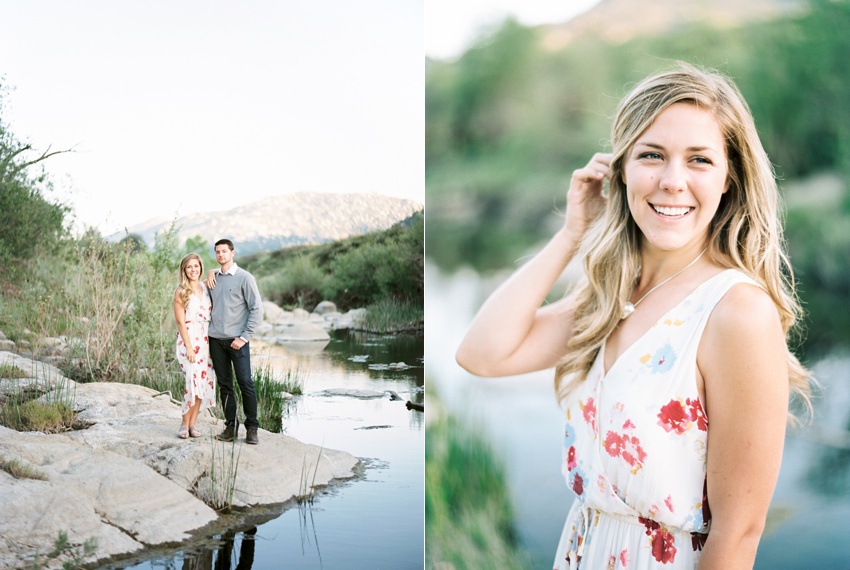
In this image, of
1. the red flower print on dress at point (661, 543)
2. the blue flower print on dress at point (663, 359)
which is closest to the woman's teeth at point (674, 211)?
the blue flower print on dress at point (663, 359)

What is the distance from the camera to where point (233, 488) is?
443 cm

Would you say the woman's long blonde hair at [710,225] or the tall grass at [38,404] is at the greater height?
the woman's long blonde hair at [710,225]

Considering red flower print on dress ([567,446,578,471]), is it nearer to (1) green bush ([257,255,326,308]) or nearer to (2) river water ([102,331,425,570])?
(2) river water ([102,331,425,570])

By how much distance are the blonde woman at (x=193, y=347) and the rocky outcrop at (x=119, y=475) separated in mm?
67

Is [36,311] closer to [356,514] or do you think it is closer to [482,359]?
[356,514]

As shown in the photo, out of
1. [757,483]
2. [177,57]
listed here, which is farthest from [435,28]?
[757,483]

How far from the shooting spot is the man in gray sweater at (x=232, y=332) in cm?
445

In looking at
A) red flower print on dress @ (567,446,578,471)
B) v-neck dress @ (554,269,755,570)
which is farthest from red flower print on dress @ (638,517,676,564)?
red flower print on dress @ (567,446,578,471)

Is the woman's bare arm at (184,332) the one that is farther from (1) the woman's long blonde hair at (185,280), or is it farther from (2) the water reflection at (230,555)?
(2) the water reflection at (230,555)

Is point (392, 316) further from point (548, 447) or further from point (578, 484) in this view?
point (578, 484)

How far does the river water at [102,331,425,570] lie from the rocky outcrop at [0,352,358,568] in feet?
0.43

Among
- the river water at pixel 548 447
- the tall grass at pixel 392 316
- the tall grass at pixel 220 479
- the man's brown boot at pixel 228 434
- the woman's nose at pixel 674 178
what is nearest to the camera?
the woman's nose at pixel 674 178

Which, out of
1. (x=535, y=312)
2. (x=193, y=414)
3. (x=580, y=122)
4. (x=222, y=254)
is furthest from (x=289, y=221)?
(x=535, y=312)

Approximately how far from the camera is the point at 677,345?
5.86ft
